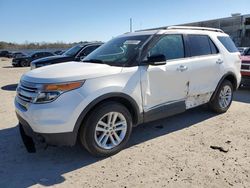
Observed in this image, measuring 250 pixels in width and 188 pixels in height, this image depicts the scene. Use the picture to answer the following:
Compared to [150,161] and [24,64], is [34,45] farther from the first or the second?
[150,161]

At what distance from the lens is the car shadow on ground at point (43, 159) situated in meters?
3.52

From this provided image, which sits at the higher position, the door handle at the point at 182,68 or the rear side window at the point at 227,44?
the rear side window at the point at 227,44

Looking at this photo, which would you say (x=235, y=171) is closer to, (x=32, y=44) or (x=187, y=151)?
(x=187, y=151)

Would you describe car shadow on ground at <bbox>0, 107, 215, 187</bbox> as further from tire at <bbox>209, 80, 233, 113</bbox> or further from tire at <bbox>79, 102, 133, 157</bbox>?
tire at <bbox>209, 80, 233, 113</bbox>

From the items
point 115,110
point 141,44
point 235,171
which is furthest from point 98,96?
point 235,171

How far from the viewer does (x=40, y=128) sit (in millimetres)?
3625

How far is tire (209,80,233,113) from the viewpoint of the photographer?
5958 mm

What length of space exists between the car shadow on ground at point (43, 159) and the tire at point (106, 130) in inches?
8.9

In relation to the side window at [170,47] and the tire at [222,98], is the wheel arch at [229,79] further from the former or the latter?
the side window at [170,47]

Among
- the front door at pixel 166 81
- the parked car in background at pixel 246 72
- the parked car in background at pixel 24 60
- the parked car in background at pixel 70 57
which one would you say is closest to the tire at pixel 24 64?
the parked car in background at pixel 24 60

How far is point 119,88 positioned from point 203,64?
7.06ft

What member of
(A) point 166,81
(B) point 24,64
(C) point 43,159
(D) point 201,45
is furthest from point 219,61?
(B) point 24,64

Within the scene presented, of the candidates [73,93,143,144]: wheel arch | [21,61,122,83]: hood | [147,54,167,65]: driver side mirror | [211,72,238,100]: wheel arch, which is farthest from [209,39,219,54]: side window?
[21,61,122,83]: hood

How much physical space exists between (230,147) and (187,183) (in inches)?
55.7
